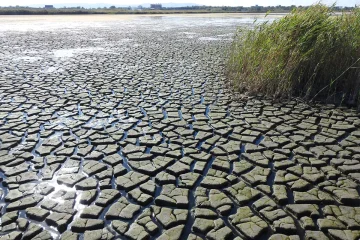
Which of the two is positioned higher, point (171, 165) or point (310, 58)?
point (310, 58)

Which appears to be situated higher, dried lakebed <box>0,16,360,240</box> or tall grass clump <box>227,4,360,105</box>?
tall grass clump <box>227,4,360,105</box>

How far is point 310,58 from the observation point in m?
6.49

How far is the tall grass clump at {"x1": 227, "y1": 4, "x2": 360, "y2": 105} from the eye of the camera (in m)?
6.39

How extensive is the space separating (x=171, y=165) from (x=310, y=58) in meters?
4.28

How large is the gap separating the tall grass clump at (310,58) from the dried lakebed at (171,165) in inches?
24.7

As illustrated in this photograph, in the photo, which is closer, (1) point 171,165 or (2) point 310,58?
(1) point 171,165

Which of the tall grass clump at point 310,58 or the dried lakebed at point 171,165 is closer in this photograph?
the dried lakebed at point 171,165

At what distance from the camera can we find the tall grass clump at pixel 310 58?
639 cm

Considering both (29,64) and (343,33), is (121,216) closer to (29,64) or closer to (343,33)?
(343,33)

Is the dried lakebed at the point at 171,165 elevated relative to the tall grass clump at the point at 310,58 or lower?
lower

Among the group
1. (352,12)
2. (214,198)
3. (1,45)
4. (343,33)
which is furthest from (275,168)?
(1,45)

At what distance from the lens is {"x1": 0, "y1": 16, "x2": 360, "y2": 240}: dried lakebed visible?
9.71 feet

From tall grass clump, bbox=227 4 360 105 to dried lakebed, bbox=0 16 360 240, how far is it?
63cm

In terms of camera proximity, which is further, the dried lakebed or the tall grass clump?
the tall grass clump
